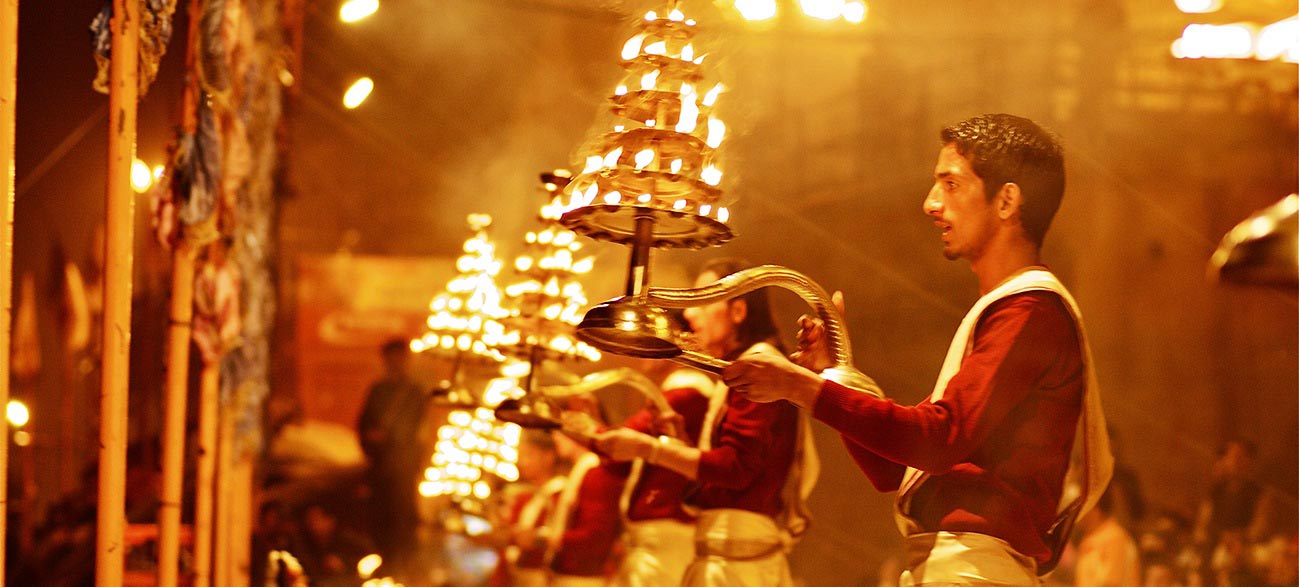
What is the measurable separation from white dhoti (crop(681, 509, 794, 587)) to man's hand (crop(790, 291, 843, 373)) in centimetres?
149

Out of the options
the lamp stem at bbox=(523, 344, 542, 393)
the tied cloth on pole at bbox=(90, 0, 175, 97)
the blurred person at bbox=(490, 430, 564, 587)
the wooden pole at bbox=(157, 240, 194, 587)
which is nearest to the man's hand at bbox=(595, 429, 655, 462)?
the lamp stem at bbox=(523, 344, 542, 393)

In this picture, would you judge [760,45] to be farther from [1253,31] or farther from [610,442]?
[610,442]

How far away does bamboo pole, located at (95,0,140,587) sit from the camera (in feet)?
13.2

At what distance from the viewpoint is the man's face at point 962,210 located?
3.23 meters

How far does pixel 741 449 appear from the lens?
14.2 feet

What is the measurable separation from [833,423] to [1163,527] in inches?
388

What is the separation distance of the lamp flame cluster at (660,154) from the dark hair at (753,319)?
1157 mm

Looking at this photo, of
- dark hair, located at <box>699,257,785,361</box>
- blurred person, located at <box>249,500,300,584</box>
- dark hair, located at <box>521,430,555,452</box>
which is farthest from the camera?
dark hair, located at <box>521,430,555,452</box>

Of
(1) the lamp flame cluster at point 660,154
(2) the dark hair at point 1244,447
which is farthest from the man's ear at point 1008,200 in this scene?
(2) the dark hair at point 1244,447

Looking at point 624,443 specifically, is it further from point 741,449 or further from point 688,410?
point 688,410

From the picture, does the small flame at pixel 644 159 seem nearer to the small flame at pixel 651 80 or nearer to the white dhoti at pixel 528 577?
the small flame at pixel 651 80

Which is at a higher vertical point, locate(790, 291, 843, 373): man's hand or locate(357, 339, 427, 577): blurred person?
locate(790, 291, 843, 373): man's hand

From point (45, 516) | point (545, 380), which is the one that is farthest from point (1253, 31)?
point (45, 516)

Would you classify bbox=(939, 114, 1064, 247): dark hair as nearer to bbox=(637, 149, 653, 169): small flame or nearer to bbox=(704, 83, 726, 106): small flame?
bbox=(704, 83, 726, 106): small flame
